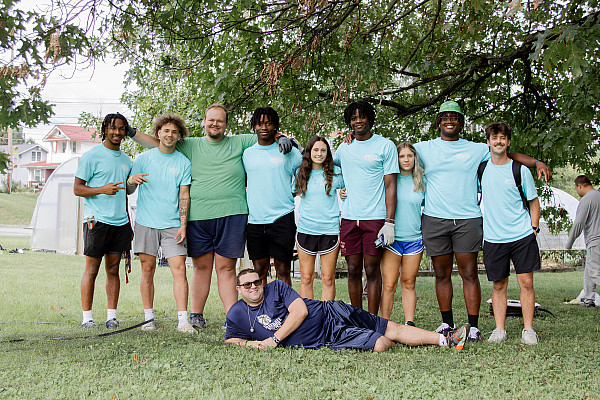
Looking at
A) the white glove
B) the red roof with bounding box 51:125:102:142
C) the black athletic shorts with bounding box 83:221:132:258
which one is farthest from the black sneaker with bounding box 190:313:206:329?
the red roof with bounding box 51:125:102:142

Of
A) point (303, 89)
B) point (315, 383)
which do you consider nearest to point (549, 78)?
point (303, 89)

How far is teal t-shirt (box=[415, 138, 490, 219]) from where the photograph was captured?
16.8ft

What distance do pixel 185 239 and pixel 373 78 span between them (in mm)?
3651

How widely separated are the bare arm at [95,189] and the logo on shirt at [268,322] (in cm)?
195

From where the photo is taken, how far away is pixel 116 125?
570 centimetres

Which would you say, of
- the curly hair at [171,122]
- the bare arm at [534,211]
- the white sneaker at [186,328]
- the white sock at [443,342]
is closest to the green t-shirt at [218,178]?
the curly hair at [171,122]

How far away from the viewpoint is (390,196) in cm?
517

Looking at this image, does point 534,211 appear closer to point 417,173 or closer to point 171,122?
point 417,173

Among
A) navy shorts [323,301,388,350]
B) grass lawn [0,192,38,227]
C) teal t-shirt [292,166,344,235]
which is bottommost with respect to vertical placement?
grass lawn [0,192,38,227]

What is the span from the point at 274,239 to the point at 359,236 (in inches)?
31.8

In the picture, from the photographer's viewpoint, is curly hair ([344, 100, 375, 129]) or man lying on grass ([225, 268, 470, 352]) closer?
man lying on grass ([225, 268, 470, 352])

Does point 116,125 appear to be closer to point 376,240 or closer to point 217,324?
point 217,324

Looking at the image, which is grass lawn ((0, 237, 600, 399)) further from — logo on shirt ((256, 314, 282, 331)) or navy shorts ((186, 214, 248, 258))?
navy shorts ((186, 214, 248, 258))

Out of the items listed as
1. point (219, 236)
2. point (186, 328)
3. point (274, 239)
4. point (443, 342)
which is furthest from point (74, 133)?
point (443, 342)
